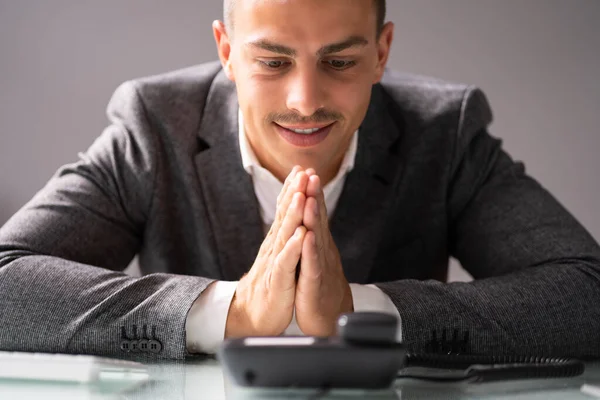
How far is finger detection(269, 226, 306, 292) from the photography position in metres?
1.48

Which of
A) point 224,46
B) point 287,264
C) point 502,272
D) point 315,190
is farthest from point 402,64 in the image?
point 287,264

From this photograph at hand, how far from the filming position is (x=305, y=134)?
1887 mm

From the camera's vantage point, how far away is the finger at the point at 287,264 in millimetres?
1481

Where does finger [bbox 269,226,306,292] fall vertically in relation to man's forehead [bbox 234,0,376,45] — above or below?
below

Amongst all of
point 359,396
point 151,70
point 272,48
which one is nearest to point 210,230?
point 272,48

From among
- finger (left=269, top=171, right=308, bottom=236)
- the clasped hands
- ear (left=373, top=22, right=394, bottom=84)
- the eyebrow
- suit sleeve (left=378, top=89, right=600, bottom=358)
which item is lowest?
suit sleeve (left=378, top=89, right=600, bottom=358)

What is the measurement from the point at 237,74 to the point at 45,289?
66 centimetres

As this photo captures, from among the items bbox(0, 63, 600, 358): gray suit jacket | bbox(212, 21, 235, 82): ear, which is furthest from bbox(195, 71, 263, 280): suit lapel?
bbox(212, 21, 235, 82): ear

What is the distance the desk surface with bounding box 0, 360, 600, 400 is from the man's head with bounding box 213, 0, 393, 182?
0.70 meters

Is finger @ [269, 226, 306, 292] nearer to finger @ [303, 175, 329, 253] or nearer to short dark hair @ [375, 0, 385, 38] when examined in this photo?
finger @ [303, 175, 329, 253]

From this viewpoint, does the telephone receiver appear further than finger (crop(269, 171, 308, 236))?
No

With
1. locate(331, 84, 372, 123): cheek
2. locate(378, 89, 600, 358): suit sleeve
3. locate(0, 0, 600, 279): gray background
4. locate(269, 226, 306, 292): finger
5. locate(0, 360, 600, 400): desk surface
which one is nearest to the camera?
locate(0, 360, 600, 400): desk surface

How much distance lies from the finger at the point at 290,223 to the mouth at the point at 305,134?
1.24 ft

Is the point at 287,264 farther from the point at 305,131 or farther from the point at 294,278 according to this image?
the point at 305,131
